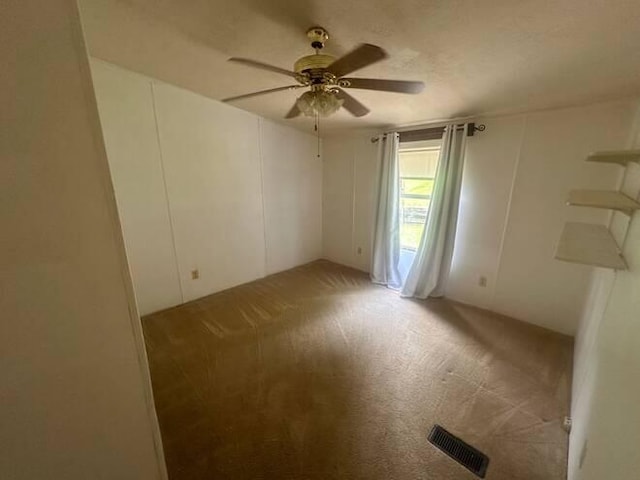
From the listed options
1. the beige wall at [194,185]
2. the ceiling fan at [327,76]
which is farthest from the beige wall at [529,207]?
the beige wall at [194,185]

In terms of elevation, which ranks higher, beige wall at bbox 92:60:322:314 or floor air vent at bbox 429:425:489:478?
beige wall at bbox 92:60:322:314

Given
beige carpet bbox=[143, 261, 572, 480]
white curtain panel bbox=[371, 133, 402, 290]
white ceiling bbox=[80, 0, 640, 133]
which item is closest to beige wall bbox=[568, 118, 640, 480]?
beige carpet bbox=[143, 261, 572, 480]

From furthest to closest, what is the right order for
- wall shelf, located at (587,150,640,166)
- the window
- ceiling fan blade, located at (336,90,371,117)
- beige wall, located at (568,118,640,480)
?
the window < ceiling fan blade, located at (336,90,371,117) < wall shelf, located at (587,150,640,166) < beige wall, located at (568,118,640,480)

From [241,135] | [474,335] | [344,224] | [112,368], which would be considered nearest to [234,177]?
[241,135]

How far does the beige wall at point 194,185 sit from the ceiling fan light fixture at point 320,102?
5.68ft

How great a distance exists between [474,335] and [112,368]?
2702 millimetres

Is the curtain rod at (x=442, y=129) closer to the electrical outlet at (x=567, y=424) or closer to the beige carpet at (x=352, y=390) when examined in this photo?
the beige carpet at (x=352, y=390)

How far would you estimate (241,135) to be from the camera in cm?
321

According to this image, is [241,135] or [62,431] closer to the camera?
[62,431]

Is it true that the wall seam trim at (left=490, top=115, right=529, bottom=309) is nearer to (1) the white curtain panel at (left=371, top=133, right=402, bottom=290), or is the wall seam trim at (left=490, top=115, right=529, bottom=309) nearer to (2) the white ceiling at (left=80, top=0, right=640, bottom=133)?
(2) the white ceiling at (left=80, top=0, right=640, bottom=133)

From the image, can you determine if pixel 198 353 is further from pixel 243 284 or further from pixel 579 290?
pixel 579 290

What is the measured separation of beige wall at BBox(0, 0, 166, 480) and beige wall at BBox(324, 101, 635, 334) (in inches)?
122

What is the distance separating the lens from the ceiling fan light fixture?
5.31 feet

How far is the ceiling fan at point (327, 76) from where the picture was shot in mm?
1325
